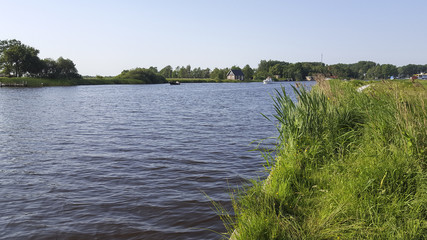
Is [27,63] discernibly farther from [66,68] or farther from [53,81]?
[66,68]

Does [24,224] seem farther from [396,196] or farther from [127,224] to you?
[396,196]

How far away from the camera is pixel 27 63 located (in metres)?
100

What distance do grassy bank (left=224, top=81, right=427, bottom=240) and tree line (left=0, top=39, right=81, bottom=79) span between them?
4299 inches

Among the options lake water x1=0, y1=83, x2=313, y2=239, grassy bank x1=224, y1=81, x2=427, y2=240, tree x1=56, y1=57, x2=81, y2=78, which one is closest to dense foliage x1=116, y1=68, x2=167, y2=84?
tree x1=56, y1=57, x2=81, y2=78

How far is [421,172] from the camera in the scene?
17.4ft

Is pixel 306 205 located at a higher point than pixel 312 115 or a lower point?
lower

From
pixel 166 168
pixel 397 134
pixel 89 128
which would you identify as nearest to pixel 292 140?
pixel 397 134

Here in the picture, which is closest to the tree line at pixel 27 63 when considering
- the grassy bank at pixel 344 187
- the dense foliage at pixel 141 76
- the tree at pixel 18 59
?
the tree at pixel 18 59

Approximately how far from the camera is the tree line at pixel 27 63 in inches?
3868

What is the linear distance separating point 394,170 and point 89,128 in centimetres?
1897

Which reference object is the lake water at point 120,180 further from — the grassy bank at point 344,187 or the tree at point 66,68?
the tree at point 66,68

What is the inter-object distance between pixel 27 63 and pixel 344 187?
113 m

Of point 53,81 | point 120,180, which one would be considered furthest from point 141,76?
point 120,180

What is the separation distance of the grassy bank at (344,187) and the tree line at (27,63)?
109196mm
